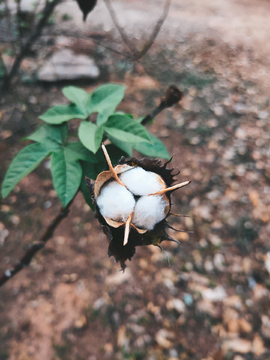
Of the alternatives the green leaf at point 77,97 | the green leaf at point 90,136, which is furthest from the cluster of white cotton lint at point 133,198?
the green leaf at point 77,97

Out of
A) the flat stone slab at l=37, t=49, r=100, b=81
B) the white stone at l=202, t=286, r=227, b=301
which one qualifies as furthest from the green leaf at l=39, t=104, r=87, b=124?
the flat stone slab at l=37, t=49, r=100, b=81

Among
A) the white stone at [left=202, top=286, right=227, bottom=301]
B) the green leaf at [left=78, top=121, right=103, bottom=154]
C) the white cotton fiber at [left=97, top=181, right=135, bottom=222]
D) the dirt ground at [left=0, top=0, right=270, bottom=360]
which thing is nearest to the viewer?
the white cotton fiber at [left=97, top=181, right=135, bottom=222]

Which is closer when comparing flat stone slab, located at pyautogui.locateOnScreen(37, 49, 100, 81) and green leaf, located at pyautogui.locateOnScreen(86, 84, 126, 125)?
green leaf, located at pyautogui.locateOnScreen(86, 84, 126, 125)

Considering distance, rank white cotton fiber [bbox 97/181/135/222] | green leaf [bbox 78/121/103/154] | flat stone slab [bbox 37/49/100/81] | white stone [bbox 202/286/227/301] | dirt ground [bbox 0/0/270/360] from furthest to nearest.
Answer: flat stone slab [bbox 37/49/100/81]
white stone [bbox 202/286/227/301]
dirt ground [bbox 0/0/270/360]
green leaf [bbox 78/121/103/154]
white cotton fiber [bbox 97/181/135/222]

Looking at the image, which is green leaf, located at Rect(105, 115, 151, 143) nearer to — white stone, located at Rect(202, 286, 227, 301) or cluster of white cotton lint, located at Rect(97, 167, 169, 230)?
cluster of white cotton lint, located at Rect(97, 167, 169, 230)

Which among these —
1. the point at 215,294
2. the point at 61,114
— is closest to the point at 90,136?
the point at 61,114

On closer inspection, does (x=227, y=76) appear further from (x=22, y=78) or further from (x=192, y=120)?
(x=22, y=78)

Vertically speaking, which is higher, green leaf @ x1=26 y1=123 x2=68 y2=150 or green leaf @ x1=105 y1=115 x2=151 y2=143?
green leaf @ x1=105 y1=115 x2=151 y2=143
